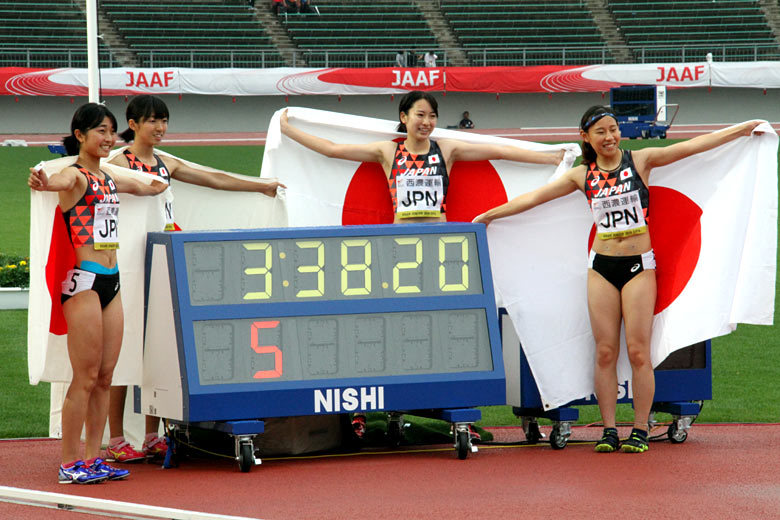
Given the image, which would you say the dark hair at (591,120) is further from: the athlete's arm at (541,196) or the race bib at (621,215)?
the race bib at (621,215)

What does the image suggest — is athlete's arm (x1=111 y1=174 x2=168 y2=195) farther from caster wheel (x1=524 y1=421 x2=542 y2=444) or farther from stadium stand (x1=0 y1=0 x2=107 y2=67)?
stadium stand (x1=0 y1=0 x2=107 y2=67)

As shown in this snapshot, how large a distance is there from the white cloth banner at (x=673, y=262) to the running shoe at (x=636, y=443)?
387mm

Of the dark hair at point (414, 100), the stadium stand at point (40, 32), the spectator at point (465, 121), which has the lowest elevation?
the dark hair at point (414, 100)

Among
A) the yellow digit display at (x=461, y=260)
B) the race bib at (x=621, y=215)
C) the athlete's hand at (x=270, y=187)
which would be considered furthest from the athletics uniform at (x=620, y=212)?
the athlete's hand at (x=270, y=187)

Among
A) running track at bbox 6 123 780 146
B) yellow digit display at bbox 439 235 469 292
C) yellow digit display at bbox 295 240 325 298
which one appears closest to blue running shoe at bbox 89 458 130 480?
yellow digit display at bbox 295 240 325 298

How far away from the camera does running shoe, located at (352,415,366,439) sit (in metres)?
7.12

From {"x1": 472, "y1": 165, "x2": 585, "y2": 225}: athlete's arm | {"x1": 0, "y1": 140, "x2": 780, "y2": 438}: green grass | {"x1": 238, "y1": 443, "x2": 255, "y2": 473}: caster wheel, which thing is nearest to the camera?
{"x1": 238, "y1": 443, "x2": 255, "y2": 473}: caster wheel

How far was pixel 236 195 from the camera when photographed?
24.8ft

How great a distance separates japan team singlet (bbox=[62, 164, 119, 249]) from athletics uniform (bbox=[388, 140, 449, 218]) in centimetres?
189

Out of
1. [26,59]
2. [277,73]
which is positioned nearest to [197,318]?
[277,73]

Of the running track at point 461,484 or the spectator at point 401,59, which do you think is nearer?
the running track at point 461,484

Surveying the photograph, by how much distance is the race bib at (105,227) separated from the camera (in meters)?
5.82

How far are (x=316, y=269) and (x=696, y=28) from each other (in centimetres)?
3621

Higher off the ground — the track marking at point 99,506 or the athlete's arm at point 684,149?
the athlete's arm at point 684,149
